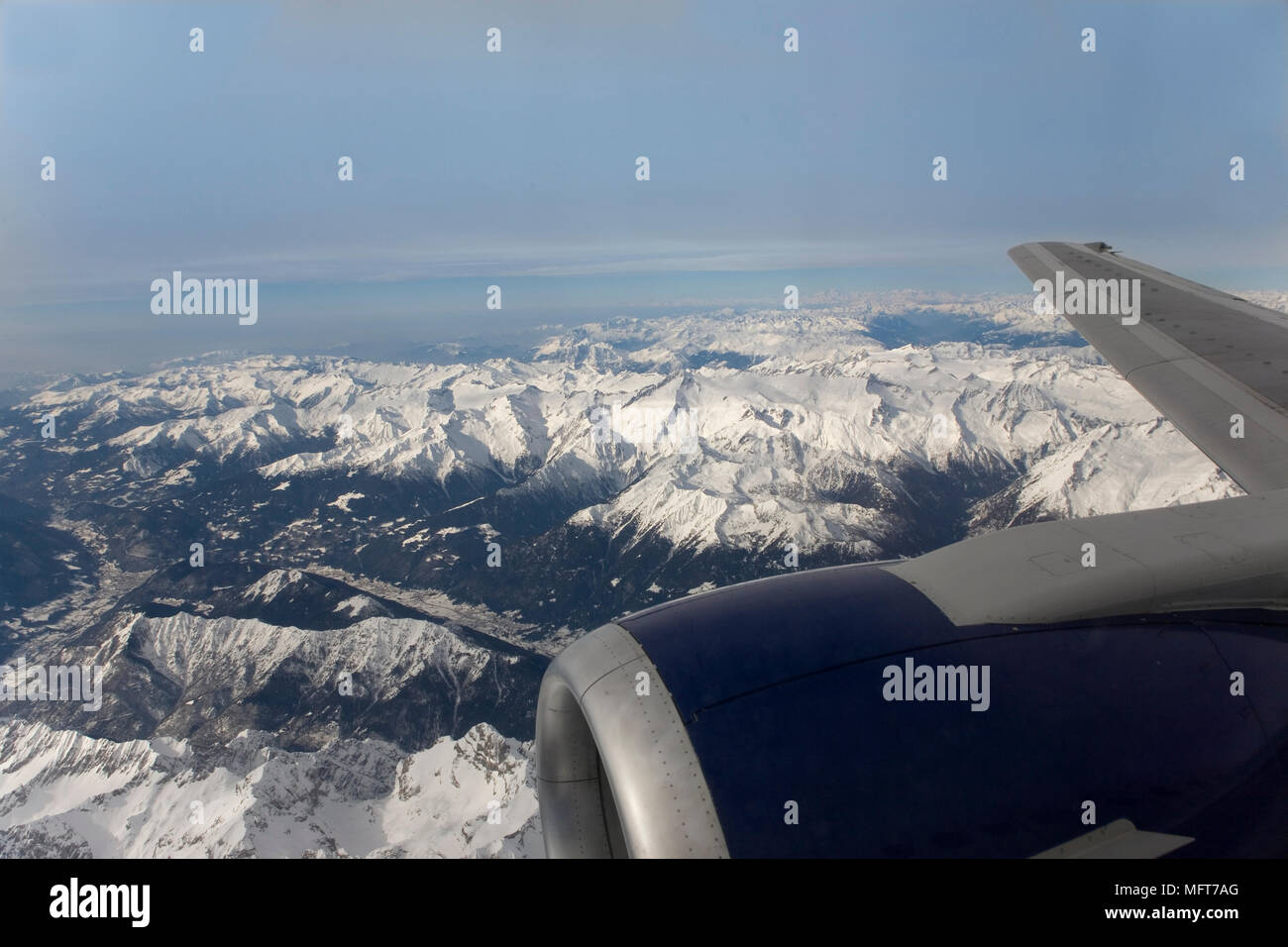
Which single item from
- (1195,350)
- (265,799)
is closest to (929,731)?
(1195,350)

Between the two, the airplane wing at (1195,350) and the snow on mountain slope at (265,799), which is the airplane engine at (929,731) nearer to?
the airplane wing at (1195,350)

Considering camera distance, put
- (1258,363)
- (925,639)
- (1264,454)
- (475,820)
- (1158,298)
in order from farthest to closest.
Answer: (475,820)
(1158,298)
(1258,363)
(1264,454)
(925,639)

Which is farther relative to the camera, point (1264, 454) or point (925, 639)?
point (1264, 454)

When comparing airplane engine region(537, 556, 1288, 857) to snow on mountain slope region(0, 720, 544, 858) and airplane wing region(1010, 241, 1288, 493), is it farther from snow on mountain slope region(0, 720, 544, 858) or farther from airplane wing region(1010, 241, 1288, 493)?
snow on mountain slope region(0, 720, 544, 858)

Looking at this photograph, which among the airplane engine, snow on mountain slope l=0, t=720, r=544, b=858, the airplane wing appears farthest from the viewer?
snow on mountain slope l=0, t=720, r=544, b=858

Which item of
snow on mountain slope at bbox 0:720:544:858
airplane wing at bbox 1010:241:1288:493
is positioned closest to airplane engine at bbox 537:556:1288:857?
airplane wing at bbox 1010:241:1288:493

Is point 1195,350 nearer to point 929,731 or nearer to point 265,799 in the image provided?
point 929,731
